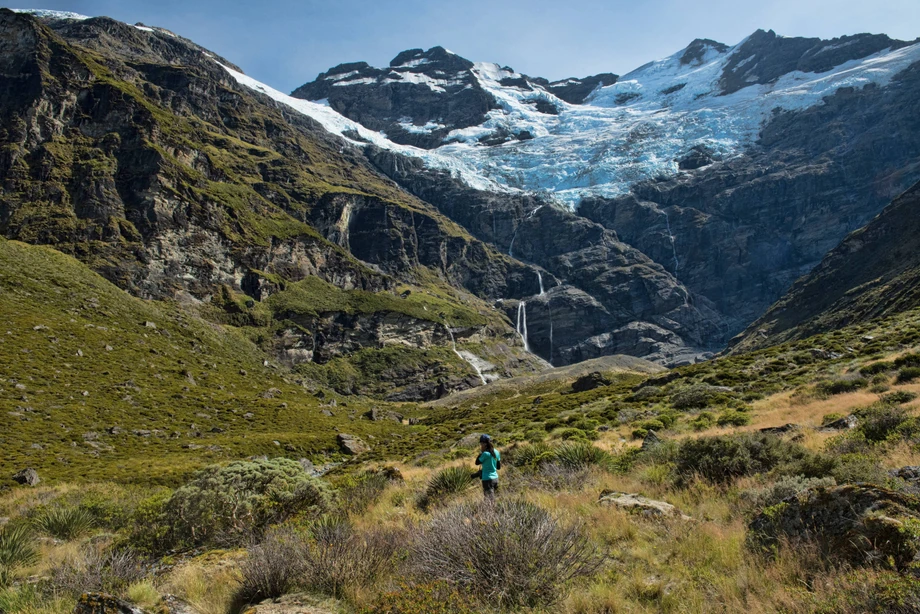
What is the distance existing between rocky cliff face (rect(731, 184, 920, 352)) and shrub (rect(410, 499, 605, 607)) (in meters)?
90.6

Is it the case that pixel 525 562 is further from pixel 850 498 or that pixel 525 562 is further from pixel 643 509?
pixel 850 498

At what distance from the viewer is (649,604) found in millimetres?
4910

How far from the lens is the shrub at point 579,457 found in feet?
39.0

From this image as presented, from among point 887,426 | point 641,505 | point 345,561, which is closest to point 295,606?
point 345,561

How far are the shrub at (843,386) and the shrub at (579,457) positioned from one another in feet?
44.8

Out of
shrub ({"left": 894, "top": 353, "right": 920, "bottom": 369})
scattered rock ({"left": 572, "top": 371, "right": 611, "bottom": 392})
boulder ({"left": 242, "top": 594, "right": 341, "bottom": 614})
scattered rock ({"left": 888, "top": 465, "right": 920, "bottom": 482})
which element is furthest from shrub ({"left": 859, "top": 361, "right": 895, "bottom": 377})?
scattered rock ({"left": 572, "top": 371, "right": 611, "bottom": 392})

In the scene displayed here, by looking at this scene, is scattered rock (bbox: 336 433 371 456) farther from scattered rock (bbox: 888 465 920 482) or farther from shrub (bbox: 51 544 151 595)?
scattered rock (bbox: 888 465 920 482)

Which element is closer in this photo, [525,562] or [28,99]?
[525,562]

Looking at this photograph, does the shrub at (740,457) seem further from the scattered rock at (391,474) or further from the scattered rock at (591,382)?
the scattered rock at (591,382)

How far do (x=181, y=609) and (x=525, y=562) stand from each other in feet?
13.5

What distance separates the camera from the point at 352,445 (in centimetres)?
5000

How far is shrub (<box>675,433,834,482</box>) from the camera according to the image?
8508mm

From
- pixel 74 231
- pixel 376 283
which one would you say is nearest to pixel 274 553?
pixel 74 231

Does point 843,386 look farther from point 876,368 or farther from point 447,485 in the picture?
point 447,485
